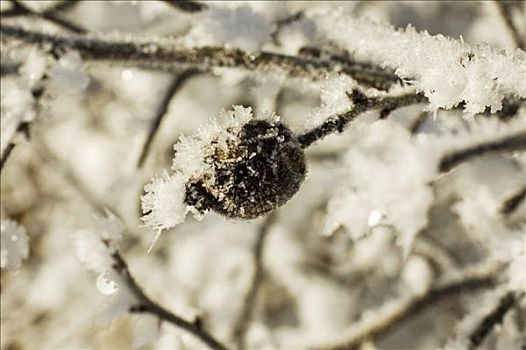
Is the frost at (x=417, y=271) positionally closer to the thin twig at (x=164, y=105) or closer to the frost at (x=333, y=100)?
the thin twig at (x=164, y=105)

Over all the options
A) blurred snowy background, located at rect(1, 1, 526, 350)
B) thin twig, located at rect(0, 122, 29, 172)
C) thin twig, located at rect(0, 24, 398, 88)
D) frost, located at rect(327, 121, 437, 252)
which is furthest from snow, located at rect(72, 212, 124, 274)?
frost, located at rect(327, 121, 437, 252)

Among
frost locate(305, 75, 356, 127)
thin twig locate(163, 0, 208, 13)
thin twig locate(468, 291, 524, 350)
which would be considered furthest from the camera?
thin twig locate(163, 0, 208, 13)

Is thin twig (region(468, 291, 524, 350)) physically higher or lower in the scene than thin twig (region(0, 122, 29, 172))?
higher

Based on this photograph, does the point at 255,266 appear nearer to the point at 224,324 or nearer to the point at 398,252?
the point at 224,324

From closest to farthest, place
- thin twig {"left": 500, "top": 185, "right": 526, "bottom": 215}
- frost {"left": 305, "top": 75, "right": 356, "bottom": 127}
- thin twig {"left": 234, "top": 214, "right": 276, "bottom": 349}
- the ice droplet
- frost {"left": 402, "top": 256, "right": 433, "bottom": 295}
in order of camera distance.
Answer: frost {"left": 305, "top": 75, "right": 356, "bottom": 127}, the ice droplet, thin twig {"left": 500, "top": 185, "right": 526, "bottom": 215}, thin twig {"left": 234, "top": 214, "right": 276, "bottom": 349}, frost {"left": 402, "top": 256, "right": 433, "bottom": 295}

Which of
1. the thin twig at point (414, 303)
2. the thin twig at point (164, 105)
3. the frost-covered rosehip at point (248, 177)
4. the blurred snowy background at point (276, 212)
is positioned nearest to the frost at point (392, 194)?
the blurred snowy background at point (276, 212)

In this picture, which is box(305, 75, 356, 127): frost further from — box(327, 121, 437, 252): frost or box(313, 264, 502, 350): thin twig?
box(313, 264, 502, 350): thin twig

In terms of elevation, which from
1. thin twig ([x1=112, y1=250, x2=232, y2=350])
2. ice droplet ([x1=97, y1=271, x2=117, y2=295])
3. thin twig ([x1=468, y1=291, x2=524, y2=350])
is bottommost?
ice droplet ([x1=97, y1=271, x2=117, y2=295])
